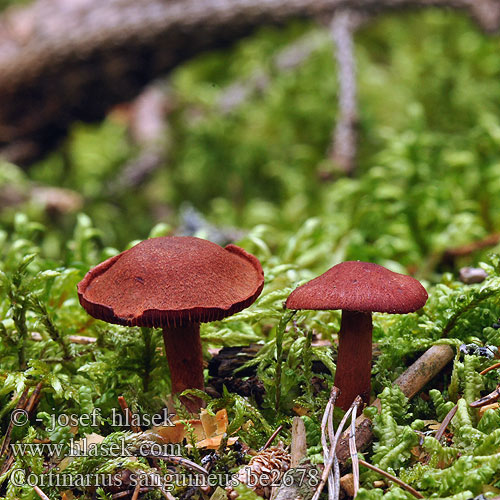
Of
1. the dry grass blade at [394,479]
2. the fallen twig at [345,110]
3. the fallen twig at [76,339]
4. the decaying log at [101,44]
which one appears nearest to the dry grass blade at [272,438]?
the dry grass blade at [394,479]

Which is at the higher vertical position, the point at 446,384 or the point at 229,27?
the point at 229,27

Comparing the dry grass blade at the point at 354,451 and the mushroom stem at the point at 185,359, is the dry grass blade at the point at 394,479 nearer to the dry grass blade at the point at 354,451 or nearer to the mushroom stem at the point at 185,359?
the dry grass blade at the point at 354,451

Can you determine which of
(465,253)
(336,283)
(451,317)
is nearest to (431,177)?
(465,253)

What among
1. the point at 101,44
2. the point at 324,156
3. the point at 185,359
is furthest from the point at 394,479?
the point at 101,44

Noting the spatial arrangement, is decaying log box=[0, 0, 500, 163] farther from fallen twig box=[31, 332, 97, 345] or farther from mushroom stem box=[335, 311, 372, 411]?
mushroom stem box=[335, 311, 372, 411]

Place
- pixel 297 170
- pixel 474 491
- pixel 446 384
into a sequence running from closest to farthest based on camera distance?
pixel 474 491 < pixel 446 384 < pixel 297 170

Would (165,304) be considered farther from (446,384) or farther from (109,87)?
(109,87)
